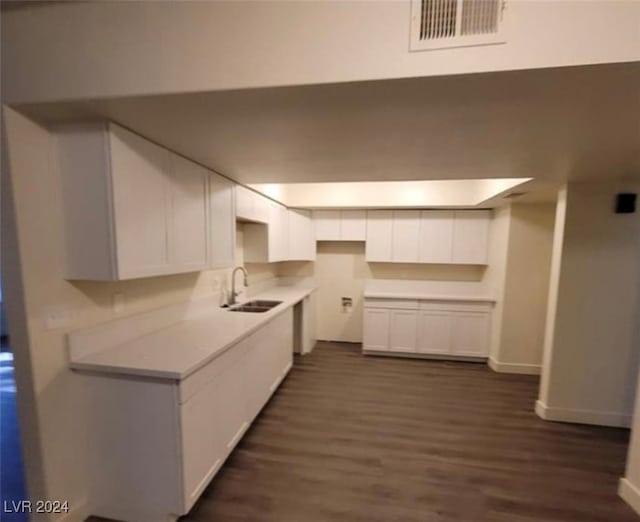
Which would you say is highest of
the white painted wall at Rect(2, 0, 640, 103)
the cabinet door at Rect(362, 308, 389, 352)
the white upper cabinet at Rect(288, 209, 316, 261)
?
the white painted wall at Rect(2, 0, 640, 103)

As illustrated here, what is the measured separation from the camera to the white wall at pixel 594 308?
8.87 ft

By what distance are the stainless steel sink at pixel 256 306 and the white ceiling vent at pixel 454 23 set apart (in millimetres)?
2834

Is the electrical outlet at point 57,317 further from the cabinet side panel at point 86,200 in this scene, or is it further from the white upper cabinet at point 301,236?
the white upper cabinet at point 301,236

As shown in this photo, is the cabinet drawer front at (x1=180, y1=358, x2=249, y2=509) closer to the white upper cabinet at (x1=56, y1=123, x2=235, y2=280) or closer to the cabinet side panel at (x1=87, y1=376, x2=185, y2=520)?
the cabinet side panel at (x1=87, y1=376, x2=185, y2=520)

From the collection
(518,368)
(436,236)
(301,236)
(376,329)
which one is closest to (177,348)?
(301,236)

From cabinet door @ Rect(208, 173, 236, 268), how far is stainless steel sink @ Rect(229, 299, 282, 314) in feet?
2.44

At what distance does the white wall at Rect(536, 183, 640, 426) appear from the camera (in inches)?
106

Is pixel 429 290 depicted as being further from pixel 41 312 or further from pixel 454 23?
pixel 41 312

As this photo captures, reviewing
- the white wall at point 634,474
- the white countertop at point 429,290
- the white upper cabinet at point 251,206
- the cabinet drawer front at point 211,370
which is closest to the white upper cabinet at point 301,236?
the white upper cabinet at point 251,206

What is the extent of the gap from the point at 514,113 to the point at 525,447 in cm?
250

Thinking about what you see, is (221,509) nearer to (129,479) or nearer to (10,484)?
(129,479)

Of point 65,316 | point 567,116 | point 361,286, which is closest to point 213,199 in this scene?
point 65,316

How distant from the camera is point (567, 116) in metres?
1.41

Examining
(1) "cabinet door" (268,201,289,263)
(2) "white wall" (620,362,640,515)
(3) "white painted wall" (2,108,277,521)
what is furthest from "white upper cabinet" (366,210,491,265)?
(3) "white painted wall" (2,108,277,521)
